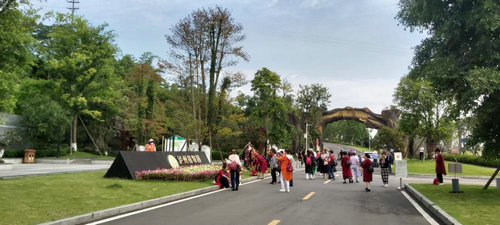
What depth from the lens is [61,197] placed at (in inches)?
413

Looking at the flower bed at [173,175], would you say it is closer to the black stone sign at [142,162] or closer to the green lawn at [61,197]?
the black stone sign at [142,162]

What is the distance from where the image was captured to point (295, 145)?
6431 cm

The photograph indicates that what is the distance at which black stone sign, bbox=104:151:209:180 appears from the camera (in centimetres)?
1672

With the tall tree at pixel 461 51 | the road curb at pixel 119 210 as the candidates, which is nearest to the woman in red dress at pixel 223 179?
the road curb at pixel 119 210

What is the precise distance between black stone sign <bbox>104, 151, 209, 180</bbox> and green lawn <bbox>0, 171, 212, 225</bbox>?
7.97ft

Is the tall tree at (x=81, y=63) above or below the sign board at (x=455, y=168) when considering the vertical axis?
above

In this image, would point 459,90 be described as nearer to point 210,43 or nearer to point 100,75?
point 210,43

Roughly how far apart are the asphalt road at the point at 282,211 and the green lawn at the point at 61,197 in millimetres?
1253

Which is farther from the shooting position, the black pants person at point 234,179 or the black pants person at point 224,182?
the black pants person at point 224,182

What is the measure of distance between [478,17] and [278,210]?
27.4 ft

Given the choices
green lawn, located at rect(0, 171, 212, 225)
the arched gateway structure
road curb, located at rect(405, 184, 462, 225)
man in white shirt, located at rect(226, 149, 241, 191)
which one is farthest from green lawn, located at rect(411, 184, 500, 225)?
the arched gateway structure

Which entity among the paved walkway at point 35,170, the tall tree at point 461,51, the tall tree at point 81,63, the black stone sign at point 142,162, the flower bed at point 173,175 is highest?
the tall tree at point 81,63

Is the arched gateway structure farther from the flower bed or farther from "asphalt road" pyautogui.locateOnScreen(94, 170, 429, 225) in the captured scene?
"asphalt road" pyautogui.locateOnScreen(94, 170, 429, 225)

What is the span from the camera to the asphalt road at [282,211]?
8281mm
